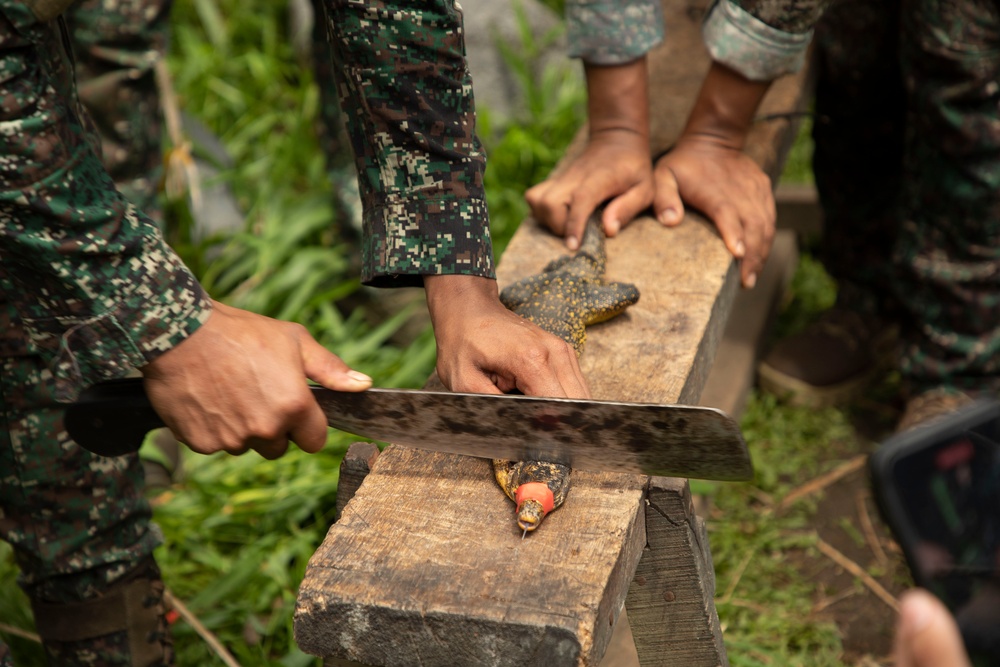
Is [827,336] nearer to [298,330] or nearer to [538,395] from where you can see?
[538,395]

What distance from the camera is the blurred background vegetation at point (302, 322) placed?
281 centimetres

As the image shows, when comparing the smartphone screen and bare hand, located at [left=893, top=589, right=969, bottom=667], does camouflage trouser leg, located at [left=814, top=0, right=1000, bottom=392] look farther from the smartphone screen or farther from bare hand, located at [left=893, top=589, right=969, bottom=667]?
bare hand, located at [left=893, top=589, right=969, bottom=667]

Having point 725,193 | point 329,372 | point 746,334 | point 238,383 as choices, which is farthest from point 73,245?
point 746,334

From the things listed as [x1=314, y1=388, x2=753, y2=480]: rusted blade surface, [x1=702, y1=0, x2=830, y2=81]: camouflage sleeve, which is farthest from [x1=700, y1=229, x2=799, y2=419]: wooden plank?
[x1=314, y1=388, x2=753, y2=480]: rusted blade surface

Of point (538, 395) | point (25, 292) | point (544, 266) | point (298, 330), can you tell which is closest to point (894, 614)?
A: point (544, 266)

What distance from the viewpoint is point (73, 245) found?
5.30 feet

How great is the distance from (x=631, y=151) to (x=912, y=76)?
35.4 inches

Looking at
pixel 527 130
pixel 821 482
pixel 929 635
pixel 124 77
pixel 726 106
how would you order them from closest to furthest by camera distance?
pixel 929 635
pixel 726 106
pixel 124 77
pixel 821 482
pixel 527 130

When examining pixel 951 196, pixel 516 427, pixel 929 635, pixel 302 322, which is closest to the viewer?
pixel 929 635

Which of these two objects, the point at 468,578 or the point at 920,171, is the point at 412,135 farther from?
the point at 920,171

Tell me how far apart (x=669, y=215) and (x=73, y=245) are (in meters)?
1.49

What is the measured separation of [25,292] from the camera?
5.90 feet

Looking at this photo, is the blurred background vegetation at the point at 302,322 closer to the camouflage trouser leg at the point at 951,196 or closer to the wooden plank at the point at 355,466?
the camouflage trouser leg at the point at 951,196

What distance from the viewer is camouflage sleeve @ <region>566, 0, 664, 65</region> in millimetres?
2572
